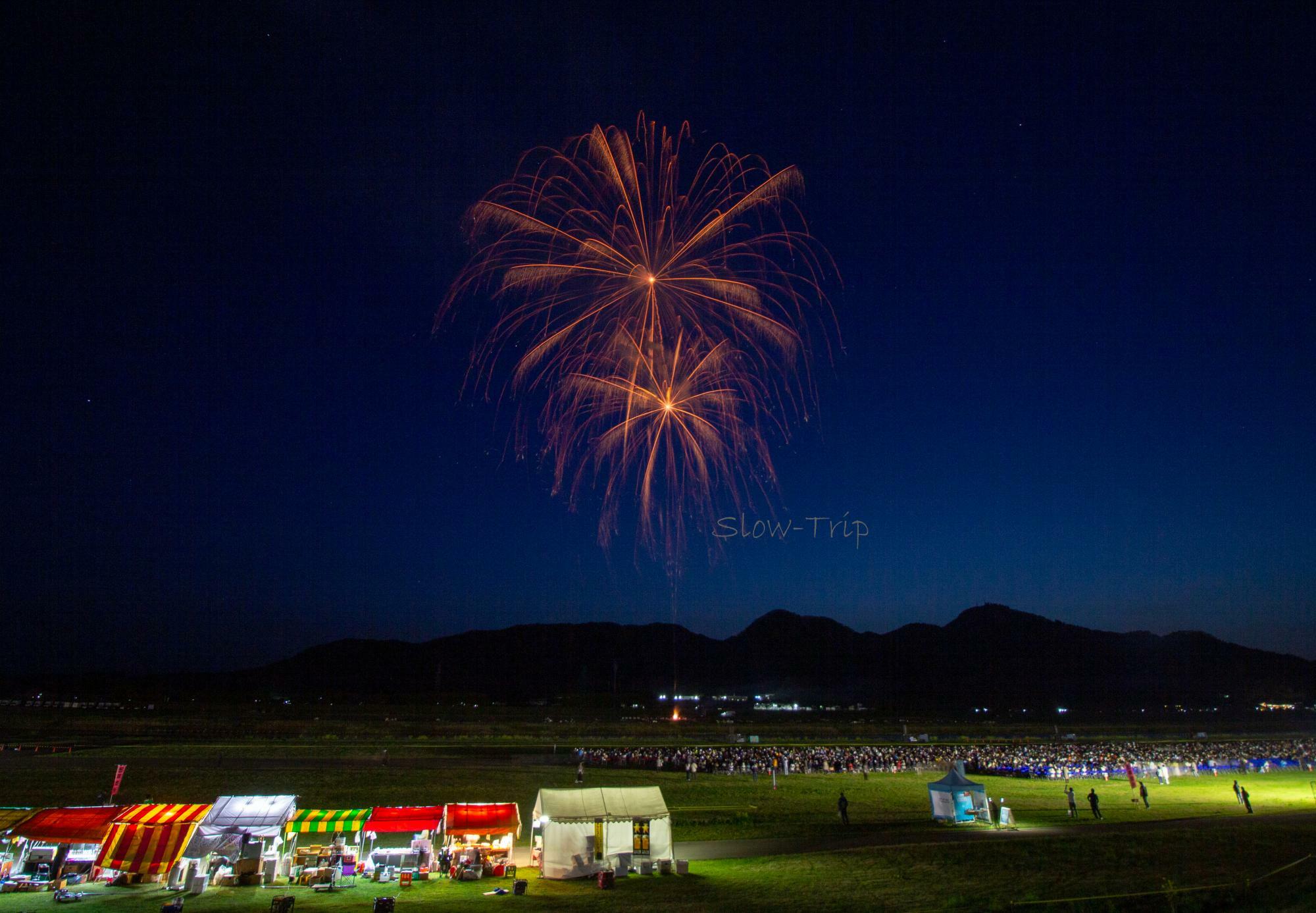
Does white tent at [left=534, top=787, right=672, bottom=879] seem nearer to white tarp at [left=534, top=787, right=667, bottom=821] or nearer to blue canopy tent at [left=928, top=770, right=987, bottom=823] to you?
white tarp at [left=534, top=787, right=667, bottom=821]

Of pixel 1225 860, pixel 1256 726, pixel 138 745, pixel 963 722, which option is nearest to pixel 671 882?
pixel 1225 860

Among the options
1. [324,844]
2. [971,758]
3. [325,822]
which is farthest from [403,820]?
[971,758]

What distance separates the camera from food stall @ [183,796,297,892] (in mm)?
16859

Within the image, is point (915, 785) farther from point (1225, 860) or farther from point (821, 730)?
point (821, 730)

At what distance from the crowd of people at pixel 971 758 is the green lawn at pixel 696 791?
2.06 metres

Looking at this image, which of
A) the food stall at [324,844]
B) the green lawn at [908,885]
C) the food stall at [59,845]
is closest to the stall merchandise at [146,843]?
the food stall at [59,845]

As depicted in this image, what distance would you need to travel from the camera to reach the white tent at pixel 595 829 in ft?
59.5

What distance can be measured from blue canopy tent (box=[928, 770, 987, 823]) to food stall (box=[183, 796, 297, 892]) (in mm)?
20177

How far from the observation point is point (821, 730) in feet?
280

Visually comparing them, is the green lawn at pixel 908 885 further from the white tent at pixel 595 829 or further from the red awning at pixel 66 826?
the red awning at pixel 66 826

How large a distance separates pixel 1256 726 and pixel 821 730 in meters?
64.3

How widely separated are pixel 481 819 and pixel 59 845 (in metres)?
8.98

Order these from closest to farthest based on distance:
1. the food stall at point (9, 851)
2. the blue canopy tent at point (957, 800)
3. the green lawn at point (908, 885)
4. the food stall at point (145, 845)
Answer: the green lawn at point (908, 885) < the food stall at point (9, 851) < the food stall at point (145, 845) < the blue canopy tent at point (957, 800)

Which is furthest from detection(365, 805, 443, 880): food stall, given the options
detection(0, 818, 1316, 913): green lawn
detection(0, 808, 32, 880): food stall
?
detection(0, 808, 32, 880): food stall
